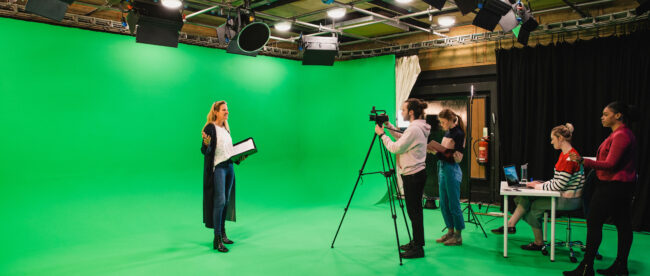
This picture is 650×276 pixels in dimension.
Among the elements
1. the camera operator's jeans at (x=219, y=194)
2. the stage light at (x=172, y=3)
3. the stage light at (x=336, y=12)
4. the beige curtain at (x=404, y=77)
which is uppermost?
the stage light at (x=336, y=12)

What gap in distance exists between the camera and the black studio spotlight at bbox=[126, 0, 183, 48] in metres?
4.17

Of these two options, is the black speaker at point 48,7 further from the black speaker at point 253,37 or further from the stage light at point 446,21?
the stage light at point 446,21

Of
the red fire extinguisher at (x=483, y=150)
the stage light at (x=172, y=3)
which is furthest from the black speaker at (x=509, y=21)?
the stage light at (x=172, y=3)

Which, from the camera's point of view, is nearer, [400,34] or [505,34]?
[505,34]

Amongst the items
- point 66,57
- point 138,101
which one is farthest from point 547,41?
point 66,57

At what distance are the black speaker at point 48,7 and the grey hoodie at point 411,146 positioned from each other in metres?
2.94

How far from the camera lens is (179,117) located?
6105 mm

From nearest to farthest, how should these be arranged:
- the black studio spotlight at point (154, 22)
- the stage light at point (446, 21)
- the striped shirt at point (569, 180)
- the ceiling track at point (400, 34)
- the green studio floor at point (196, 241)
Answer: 1. the striped shirt at point (569, 180)
2. the green studio floor at point (196, 241)
3. the black studio spotlight at point (154, 22)
4. the ceiling track at point (400, 34)
5. the stage light at point (446, 21)

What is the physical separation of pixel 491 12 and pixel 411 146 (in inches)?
56.3

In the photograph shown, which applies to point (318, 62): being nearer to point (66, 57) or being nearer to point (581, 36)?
point (66, 57)

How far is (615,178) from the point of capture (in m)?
3.19

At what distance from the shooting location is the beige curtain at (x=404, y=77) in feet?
23.5

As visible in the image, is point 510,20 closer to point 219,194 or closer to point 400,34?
point 400,34

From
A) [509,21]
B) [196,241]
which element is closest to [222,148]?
[196,241]
